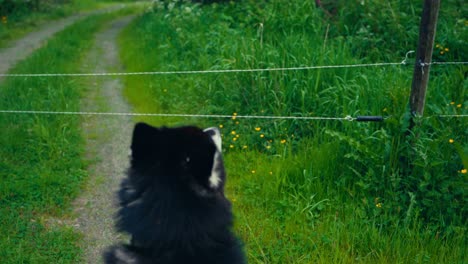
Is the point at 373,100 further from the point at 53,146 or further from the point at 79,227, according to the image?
the point at 53,146

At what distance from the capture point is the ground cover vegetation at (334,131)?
3.99m

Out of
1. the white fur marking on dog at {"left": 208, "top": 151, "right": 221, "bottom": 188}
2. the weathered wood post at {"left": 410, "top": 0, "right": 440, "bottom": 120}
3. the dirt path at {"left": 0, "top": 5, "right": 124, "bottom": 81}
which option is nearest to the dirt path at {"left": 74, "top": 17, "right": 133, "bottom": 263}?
the white fur marking on dog at {"left": 208, "top": 151, "right": 221, "bottom": 188}

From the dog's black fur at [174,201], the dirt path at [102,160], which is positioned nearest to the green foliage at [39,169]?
the dirt path at [102,160]

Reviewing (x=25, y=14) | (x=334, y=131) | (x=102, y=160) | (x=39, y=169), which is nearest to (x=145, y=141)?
(x=334, y=131)

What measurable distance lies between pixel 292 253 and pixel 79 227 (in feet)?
6.55

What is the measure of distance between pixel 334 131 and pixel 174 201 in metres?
3.00

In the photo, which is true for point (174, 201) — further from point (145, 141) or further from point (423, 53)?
point (423, 53)

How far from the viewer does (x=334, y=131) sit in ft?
16.5

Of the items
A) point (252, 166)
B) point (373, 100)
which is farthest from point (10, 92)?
point (373, 100)

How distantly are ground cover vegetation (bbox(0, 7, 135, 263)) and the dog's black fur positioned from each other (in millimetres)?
1842

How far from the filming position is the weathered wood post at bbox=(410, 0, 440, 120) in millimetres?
3928

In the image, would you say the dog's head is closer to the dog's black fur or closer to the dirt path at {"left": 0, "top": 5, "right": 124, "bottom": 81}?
the dog's black fur

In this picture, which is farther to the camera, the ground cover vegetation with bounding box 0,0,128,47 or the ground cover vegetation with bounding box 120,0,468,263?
the ground cover vegetation with bounding box 0,0,128,47

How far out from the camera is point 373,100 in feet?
17.2
